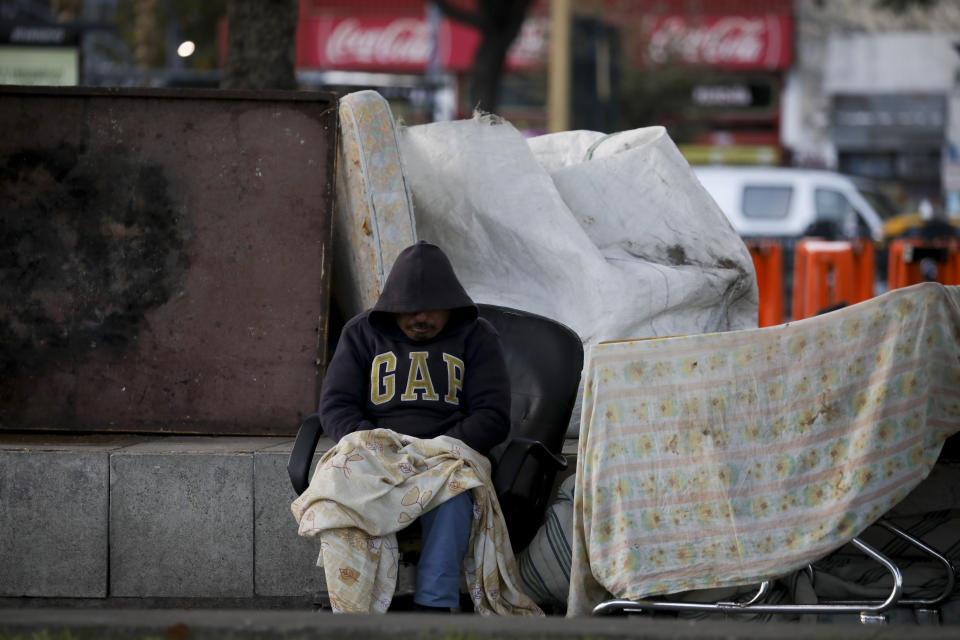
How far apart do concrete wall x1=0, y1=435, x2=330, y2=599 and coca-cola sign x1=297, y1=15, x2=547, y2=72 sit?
87.3ft

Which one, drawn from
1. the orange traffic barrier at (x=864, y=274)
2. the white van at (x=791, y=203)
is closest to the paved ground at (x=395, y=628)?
the orange traffic barrier at (x=864, y=274)

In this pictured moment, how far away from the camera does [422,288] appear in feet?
13.7

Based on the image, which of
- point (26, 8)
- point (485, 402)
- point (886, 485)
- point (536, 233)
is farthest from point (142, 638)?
point (26, 8)

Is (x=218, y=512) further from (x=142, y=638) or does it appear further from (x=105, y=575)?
(x=142, y=638)

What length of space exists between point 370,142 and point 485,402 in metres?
1.54

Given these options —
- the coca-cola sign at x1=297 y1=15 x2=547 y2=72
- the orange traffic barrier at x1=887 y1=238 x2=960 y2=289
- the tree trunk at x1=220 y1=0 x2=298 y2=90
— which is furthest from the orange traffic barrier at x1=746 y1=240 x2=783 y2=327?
the coca-cola sign at x1=297 y1=15 x2=547 y2=72

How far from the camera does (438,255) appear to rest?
4.27m

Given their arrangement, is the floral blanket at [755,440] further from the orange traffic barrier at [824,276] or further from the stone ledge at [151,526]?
the orange traffic barrier at [824,276]

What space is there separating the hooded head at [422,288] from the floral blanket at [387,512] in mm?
410

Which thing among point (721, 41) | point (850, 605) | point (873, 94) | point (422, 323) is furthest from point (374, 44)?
point (850, 605)

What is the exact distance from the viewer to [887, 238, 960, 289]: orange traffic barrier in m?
10.4

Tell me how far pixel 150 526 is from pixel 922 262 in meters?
7.82

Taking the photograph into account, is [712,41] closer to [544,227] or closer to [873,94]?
[873,94]

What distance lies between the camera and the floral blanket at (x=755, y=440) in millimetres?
3730
